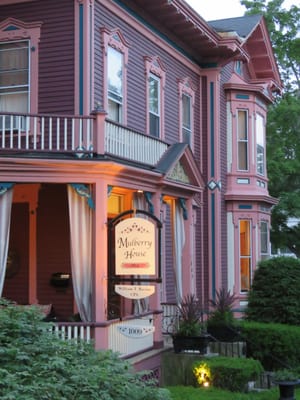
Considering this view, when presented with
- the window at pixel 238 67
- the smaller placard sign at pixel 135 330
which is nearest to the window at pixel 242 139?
the window at pixel 238 67

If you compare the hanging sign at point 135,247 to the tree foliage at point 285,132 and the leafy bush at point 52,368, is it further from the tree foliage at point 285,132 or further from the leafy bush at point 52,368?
the tree foliage at point 285,132

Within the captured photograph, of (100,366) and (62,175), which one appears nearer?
(100,366)

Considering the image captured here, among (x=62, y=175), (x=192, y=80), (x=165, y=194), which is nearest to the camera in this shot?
(x=62, y=175)

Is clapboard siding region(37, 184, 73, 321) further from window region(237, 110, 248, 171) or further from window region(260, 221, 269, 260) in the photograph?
window region(260, 221, 269, 260)

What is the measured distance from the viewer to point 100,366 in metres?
6.99

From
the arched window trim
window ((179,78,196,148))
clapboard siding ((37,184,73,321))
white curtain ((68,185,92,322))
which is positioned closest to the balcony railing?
the arched window trim

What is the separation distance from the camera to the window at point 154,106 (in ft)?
56.4

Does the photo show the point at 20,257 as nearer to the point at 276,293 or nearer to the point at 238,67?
the point at 276,293

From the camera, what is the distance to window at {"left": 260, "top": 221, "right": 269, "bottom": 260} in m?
22.4

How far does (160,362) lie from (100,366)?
6.86 metres

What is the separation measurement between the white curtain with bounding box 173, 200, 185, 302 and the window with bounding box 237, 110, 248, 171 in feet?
21.3

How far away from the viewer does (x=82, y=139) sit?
1237 centimetres

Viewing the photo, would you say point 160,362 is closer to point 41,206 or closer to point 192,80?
point 41,206

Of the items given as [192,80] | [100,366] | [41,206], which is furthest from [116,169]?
[192,80]
